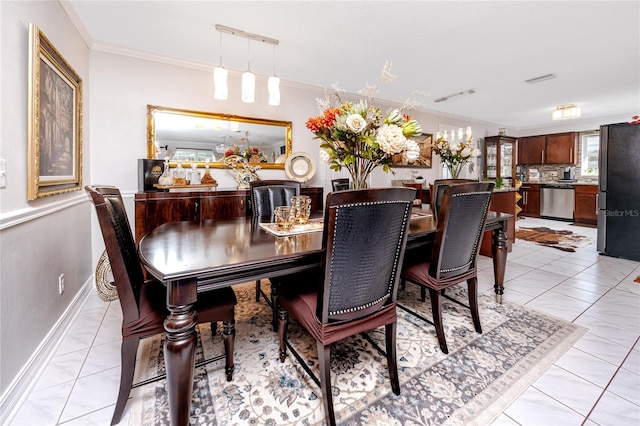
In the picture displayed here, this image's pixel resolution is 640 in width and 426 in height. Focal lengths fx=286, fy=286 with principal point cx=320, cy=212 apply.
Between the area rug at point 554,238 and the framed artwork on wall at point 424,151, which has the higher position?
the framed artwork on wall at point 424,151

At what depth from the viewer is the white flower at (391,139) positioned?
1575 millimetres

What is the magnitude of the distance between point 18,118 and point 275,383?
1984 mm

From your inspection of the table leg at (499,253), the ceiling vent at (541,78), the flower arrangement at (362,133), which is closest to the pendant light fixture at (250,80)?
the flower arrangement at (362,133)

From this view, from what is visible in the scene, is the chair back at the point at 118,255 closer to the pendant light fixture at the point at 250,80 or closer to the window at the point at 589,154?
the pendant light fixture at the point at 250,80

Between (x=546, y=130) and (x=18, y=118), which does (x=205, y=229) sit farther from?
(x=546, y=130)

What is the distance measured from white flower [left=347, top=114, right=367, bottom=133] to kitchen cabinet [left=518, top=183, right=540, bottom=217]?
767cm

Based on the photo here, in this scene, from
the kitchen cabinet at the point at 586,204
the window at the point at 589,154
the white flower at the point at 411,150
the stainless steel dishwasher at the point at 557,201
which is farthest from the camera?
the window at the point at 589,154

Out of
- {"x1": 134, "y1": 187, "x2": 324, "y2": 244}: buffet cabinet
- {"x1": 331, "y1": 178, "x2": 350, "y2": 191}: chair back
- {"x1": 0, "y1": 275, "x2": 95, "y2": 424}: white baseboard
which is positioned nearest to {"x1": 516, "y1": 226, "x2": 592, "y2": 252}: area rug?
{"x1": 331, "y1": 178, "x2": 350, "y2": 191}: chair back

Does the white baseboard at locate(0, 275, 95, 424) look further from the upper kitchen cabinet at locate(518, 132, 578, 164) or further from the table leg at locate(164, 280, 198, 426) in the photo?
the upper kitchen cabinet at locate(518, 132, 578, 164)

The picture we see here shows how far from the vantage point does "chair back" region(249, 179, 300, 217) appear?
2469 mm

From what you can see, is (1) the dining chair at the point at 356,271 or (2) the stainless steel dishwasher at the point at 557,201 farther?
(2) the stainless steel dishwasher at the point at 557,201

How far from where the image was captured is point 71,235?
2.33 metres

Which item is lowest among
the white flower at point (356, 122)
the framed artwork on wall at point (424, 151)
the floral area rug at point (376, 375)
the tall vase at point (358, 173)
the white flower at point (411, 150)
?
the floral area rug at point (376, 375)

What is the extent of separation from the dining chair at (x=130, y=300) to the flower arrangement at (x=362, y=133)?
1060 millimetres
